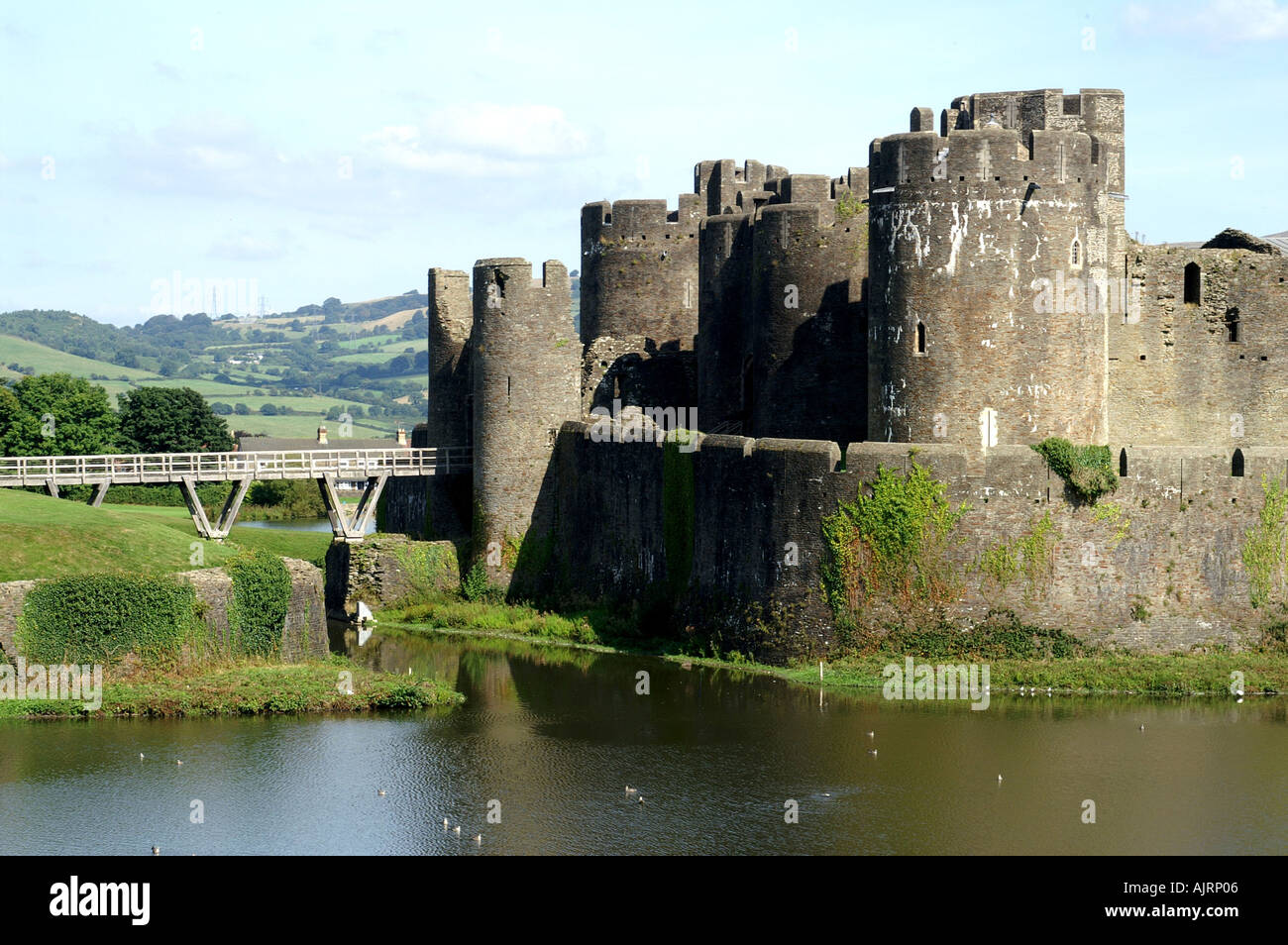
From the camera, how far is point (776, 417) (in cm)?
4112

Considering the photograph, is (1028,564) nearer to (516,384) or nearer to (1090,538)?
(1090,538)

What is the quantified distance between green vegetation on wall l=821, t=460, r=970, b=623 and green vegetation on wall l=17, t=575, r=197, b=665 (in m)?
12.3

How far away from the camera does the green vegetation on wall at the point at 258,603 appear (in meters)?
32.5

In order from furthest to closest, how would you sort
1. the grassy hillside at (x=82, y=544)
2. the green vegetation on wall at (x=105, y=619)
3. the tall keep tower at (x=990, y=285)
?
the tall keep tower at (x=990, y=285), the grassy hillside at (x=82, y=544), the green vegetation on wall at (x=105, y=619)

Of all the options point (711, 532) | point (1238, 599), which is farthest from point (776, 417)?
point (1238, 599)

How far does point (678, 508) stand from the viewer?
123 feet

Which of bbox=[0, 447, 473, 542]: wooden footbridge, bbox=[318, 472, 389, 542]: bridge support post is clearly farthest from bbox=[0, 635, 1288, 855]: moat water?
bbox=[0, 447, 473, 542]: wooden footbridge

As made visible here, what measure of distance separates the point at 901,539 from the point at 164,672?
1354 cm

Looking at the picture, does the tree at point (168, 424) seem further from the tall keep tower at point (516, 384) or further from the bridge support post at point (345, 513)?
the tall keep tower at point (516, 384)

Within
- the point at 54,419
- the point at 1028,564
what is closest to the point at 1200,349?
the point at 1028,564

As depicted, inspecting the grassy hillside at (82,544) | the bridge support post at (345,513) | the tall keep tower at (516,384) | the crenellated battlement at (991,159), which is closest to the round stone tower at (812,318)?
the tall keep tower at (516,384)

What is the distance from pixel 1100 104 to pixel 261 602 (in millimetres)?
21660

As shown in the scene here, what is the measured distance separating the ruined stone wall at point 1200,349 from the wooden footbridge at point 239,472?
1756cm

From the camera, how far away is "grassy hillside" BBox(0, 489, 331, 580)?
3206cm
